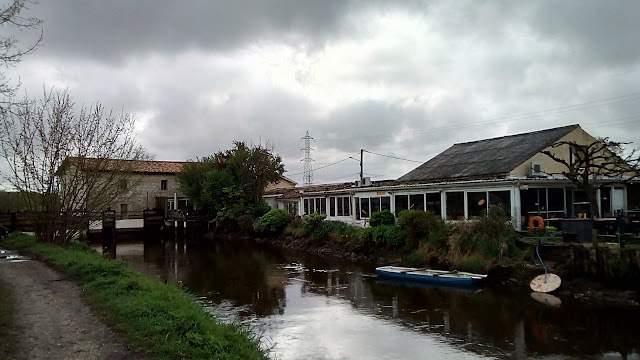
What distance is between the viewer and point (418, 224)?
23.1m

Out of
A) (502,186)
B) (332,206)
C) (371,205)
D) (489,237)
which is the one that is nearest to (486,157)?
(502,186)

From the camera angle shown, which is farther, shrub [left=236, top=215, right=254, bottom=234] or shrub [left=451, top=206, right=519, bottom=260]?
shrub [left=236, top=215, right=254, bottom=234]

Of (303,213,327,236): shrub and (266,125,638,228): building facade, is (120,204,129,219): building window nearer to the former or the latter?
(303,213,327,236): shrub

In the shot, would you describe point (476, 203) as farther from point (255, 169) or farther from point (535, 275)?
point (255, 169)

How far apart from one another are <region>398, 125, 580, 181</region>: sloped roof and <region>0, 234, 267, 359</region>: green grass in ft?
56.2

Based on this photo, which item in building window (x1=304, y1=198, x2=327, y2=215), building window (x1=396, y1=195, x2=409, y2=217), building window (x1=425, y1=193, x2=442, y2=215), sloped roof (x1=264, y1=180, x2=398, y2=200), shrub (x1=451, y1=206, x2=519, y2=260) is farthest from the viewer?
building window (x1=304, y1=198, x2=327, y2=215)

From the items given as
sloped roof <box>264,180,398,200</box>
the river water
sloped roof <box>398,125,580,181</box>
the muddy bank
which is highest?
sloped roof <box>398,125,580,181</box>

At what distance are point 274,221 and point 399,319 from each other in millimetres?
24094

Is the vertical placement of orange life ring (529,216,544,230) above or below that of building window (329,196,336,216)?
below

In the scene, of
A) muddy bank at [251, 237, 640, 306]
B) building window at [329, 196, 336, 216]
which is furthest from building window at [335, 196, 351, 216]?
muddy bank at [251, 237, 640, 306]

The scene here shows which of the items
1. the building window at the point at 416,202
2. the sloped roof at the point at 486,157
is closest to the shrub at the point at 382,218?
the building window at the point at 416,202

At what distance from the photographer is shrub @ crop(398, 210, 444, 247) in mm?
22828

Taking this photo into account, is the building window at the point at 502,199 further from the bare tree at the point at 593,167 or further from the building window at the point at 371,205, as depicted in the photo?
the building window at the point at 371,205

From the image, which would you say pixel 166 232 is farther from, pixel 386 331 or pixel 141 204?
pixel 386 331
